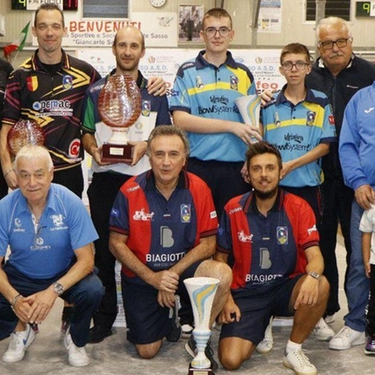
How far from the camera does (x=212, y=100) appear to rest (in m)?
3.71

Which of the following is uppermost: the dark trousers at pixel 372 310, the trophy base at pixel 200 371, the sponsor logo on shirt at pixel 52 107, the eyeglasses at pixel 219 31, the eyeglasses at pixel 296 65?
the eyeglasses at pixel 219 31

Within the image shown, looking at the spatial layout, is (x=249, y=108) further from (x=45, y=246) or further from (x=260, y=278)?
(x=45, y=246)

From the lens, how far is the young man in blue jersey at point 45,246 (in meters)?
3.18

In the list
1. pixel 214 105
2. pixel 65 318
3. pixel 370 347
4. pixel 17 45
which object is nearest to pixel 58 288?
pixel 65 318

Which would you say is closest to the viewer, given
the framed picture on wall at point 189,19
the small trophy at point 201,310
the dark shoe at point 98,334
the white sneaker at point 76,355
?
the small trophy at point 201,310

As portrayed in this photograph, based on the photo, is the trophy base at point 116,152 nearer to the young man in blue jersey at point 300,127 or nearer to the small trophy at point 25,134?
the small trophy at point 25,134

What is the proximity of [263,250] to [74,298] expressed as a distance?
93 centimetres

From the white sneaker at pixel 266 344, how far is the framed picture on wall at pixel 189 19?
10.7 m

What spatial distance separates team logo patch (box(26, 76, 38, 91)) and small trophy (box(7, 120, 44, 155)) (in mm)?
177

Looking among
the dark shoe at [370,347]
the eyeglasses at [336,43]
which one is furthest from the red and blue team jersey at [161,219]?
the eyeglasses at [336,43]

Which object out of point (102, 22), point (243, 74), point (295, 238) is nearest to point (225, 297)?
point (295, 238)

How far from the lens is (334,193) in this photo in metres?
3.90

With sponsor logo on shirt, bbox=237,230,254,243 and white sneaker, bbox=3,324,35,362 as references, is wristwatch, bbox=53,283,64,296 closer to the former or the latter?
white sneaker, bbox=3,324,35,362

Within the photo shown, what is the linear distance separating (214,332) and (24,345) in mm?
1020
